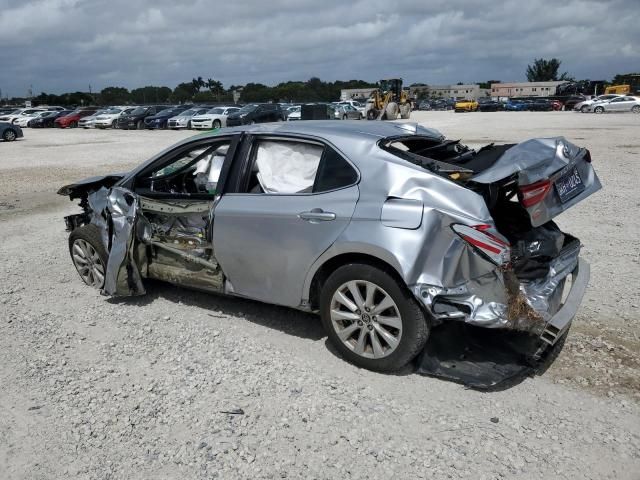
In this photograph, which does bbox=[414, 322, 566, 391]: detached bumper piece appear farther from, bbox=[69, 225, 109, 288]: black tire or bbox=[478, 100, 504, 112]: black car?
bbox=[478, 100, 504, 112]: black car

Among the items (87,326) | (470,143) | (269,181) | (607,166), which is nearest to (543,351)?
(269,181)

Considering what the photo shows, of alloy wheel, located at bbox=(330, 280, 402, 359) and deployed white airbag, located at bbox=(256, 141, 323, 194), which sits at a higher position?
deployed white airbag, located at bbox=(256, 141, 323, 194)

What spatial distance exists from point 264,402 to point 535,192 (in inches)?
86.7

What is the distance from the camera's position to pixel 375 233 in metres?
3.58

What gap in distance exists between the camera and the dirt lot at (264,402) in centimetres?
297

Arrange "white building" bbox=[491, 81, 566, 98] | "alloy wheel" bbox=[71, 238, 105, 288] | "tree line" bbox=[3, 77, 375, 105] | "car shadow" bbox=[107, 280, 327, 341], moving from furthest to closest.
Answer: "white building" bbox=[491, 81, 566, 98]
"tree line" bbox=[3, 77, 375, 105]
"alloy wheel" bbox=[71, 238, 105, 288]
"car shadow" bbox=[107, 280, 327, 341]

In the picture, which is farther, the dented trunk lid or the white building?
the white building

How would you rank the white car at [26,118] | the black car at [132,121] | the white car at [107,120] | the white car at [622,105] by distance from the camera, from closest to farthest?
1. the black car at [132,121]
2. the white car at [107,120]
3. the white car at [622,105]
4. the white car at [26,118]

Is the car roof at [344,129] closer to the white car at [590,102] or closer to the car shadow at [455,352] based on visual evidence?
the car shadow at [455,352]

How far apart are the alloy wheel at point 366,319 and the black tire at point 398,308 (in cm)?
3

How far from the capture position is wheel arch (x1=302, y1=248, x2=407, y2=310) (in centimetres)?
354

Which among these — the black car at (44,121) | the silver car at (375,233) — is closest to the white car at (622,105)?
the black car at (44,121)

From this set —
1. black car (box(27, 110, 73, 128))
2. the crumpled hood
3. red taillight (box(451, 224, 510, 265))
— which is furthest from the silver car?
black car (box(27, 110, 73, 128))

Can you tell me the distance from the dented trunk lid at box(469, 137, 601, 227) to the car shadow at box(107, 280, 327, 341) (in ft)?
6.19
